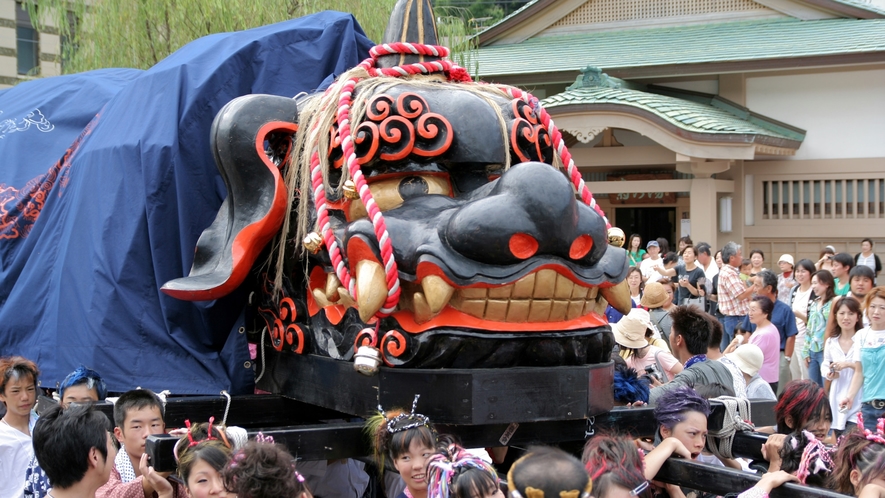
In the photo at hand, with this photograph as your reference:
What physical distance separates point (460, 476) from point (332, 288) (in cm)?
91

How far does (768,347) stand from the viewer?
22.8 ft

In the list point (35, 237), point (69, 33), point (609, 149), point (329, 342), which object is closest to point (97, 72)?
point (35, 237)

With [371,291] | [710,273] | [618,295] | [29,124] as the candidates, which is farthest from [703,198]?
[371,291]

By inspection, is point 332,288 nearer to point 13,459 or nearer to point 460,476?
point 460,476

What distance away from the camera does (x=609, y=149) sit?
13531 mm

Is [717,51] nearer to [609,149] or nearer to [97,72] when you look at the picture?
[609,149]

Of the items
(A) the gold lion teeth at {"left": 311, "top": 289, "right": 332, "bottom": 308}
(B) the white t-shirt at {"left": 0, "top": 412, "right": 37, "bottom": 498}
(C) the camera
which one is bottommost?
(C) the camera

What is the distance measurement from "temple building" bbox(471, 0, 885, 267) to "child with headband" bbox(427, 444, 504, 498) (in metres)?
9.83

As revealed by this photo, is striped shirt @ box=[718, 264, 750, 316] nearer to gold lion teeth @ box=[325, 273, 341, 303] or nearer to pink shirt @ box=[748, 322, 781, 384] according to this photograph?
pink shirt @ box=[748, 322, 781, 384]

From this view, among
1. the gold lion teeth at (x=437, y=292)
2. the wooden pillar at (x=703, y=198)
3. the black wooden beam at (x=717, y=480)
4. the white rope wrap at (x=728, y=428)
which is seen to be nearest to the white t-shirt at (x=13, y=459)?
the gold lion teeth at (x=437, y=292)

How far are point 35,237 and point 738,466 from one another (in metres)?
3.36

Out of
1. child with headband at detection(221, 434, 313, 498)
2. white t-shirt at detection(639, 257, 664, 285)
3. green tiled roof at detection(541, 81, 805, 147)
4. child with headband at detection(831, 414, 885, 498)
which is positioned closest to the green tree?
green tiled roof at detection(541, 81, 805, 147)

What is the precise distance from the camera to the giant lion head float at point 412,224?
2.83m

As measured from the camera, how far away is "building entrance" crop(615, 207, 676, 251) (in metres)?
15.4
